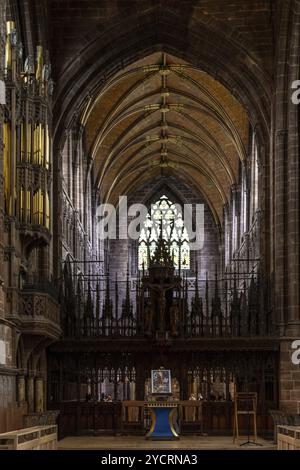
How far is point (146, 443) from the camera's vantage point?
25.2 metres

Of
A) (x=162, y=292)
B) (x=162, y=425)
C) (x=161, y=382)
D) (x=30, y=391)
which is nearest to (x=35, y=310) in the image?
(x=30, y=391)

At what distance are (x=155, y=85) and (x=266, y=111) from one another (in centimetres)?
1176

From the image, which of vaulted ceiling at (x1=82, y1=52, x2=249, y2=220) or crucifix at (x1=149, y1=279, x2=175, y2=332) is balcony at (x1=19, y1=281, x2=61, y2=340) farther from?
vaulted ceiling at (x1=82, y1=52, x2=249, y2=220)

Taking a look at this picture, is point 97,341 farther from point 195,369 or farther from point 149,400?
point 149,400

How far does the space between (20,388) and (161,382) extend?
11.8 feet

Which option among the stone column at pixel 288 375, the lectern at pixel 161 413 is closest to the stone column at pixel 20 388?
the lectern at pixel 161 413

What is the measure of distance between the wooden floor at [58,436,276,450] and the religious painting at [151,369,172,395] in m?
1.26

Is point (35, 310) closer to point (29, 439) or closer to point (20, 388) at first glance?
point (20, 388)

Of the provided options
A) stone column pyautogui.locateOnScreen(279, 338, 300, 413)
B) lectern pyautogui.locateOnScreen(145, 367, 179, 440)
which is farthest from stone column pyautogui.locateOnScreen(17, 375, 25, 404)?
stone column pyautogui.locateOnScreen(279, 338, 300, 413)

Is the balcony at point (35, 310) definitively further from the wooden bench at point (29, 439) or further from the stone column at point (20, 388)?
the wooden bench at point (29, 439)

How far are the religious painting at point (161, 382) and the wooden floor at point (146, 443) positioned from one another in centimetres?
126

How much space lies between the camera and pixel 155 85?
146ft
